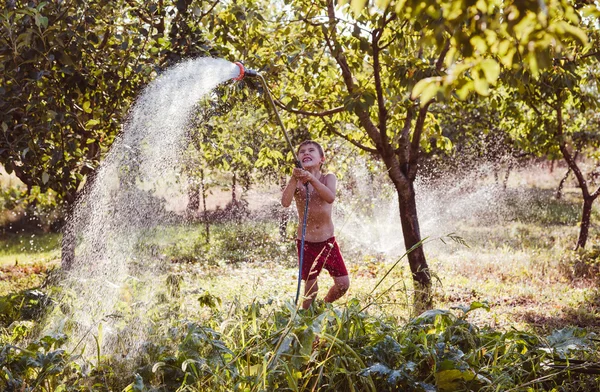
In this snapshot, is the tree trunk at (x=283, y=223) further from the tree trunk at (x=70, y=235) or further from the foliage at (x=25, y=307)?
the foliage at (x=25, y=307)

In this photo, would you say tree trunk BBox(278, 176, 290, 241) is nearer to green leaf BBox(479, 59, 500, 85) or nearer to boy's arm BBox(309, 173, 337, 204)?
boy's arm BBox(309, 173, 337, 204)

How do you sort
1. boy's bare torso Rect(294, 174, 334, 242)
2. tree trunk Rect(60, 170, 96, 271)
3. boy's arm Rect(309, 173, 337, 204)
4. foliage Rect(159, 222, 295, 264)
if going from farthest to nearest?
foliage Rect(159, 222, 295, 264)
tree trunk Rect(60, 170, 96, 271)
boy's bare torso Rect(294, 174, 334, 242)
boy's arm Rect(309, 173, 337, 204)

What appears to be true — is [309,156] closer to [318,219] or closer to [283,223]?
[318,219]

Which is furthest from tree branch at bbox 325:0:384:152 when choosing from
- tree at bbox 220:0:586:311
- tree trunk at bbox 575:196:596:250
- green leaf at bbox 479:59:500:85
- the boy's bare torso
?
tree trunk at bbox 575:196:596:250

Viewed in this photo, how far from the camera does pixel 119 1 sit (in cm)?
566

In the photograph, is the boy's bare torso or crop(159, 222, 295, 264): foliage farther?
crop(159, 222, 295, 264): foliage

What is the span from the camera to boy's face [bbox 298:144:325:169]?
4.34 metres

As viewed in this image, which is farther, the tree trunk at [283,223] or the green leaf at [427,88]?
the tree trunk at [283,223]

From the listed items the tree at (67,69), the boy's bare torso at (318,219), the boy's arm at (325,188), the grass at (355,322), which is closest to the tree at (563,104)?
the grass at (355,322)

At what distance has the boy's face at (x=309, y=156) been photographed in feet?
14.3

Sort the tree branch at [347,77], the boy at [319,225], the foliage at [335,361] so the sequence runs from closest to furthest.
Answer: the foliage at [335,361]
the boy at [319,225]
the tree branch at [347,77]

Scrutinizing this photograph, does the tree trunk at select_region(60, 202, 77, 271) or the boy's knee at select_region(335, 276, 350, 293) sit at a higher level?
the tree trunk at select_region(60, 202, 77, 271)

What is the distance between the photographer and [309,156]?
434 cm

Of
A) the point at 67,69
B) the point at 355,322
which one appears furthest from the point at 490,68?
the point at 67,69
